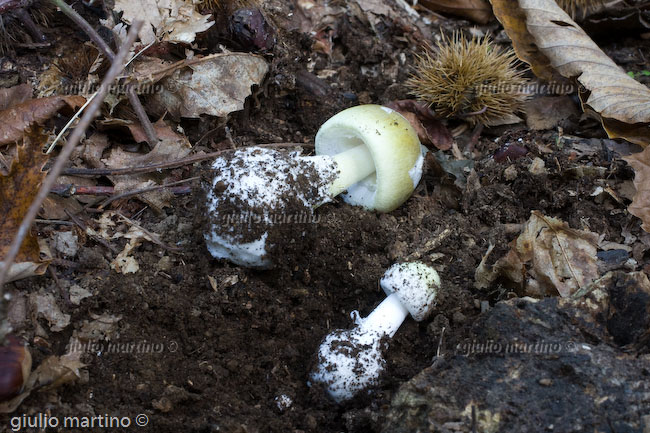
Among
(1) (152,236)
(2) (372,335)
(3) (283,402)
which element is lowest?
(3) (283,402)

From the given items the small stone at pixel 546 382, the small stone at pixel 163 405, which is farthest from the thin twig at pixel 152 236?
the small stone at pixel 546 382

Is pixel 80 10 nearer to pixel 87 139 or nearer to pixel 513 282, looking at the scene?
pixel 87 139

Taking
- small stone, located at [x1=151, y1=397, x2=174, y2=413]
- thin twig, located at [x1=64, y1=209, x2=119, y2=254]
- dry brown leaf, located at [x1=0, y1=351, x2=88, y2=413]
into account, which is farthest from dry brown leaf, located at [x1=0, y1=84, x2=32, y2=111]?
small stone, located at [x1=151, y1=397, x2=174, y2=413]

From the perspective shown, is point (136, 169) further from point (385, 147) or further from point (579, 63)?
point (579, 63)

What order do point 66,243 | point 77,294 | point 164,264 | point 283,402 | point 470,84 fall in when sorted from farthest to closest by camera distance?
point 470,84, point 164,264, point 66,243, point 77,294, point 283,402

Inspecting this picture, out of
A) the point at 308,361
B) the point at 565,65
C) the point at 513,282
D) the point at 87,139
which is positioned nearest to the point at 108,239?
the point at 87,139

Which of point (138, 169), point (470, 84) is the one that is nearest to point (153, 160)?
point (138, 169)
